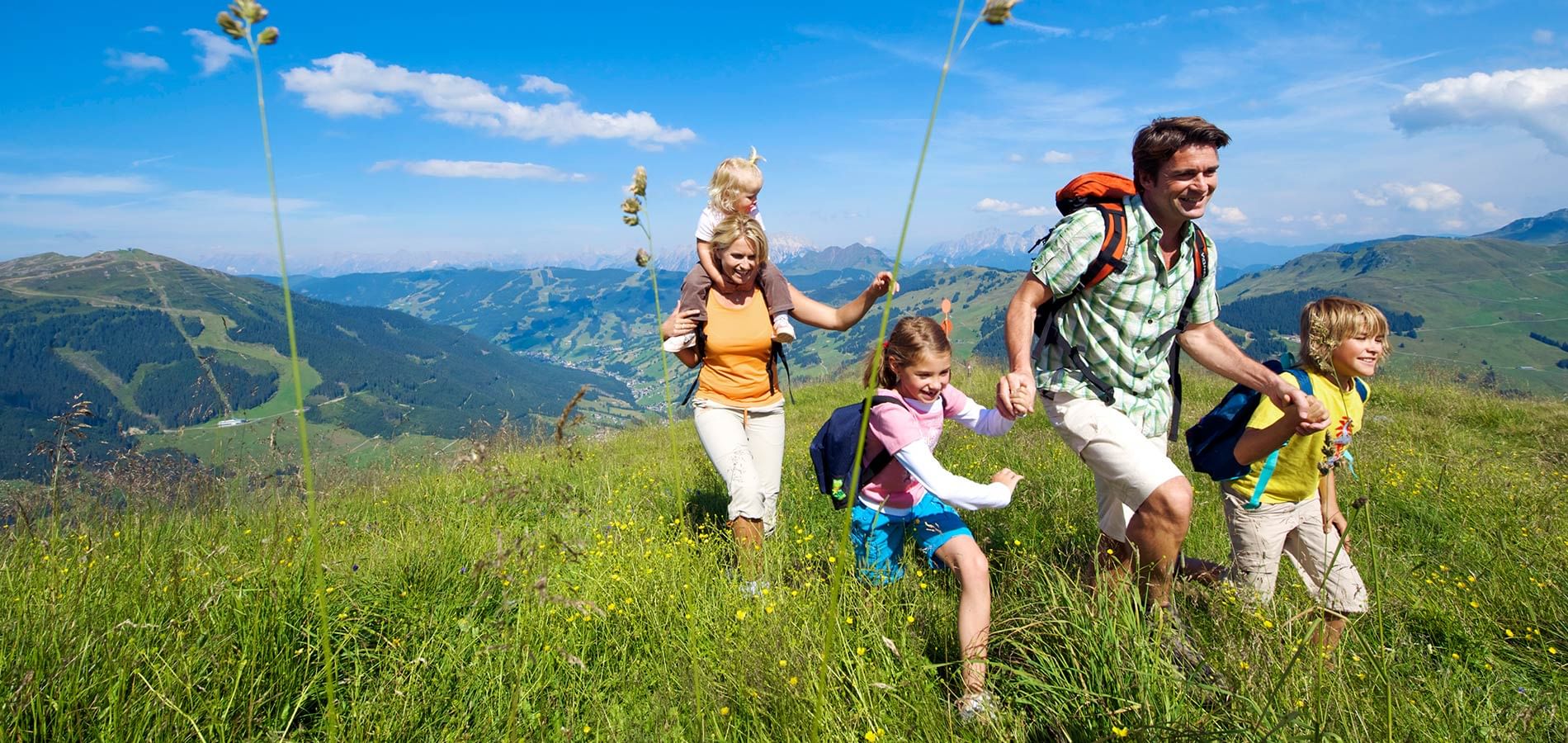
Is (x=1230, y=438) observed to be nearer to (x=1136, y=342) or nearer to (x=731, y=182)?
(x=1136, y=342)

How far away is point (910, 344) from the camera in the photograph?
143 inches

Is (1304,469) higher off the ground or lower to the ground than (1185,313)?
lower

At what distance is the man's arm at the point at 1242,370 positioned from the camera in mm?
3104

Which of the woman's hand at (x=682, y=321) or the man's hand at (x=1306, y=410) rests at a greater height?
the woman's hand at (x=682, y=321)

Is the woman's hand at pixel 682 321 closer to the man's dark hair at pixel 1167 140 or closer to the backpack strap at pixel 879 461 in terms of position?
the backpack strap at pixel 879 461

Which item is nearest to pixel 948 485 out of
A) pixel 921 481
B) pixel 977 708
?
pixel 921 481

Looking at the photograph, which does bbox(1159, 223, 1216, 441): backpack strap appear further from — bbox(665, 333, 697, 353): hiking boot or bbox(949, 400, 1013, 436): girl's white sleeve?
bbox(665, 333, 697, 353): hiking boot

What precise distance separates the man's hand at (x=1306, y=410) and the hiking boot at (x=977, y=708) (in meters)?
1.89

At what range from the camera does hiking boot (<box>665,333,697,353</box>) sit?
457 centimetres

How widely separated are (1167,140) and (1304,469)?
71.5 inches

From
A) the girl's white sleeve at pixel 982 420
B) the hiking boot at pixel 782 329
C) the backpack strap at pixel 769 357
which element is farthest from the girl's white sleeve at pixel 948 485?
the hiking boot at pixel 782 329

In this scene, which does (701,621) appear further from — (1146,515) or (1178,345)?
(1178,345)

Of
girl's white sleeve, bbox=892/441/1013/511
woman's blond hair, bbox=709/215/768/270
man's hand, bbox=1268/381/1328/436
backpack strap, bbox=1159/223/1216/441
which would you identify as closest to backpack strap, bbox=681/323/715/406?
woman's blond hair, bbox=709/215/768/270

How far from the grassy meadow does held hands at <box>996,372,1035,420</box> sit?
71 centimetres
